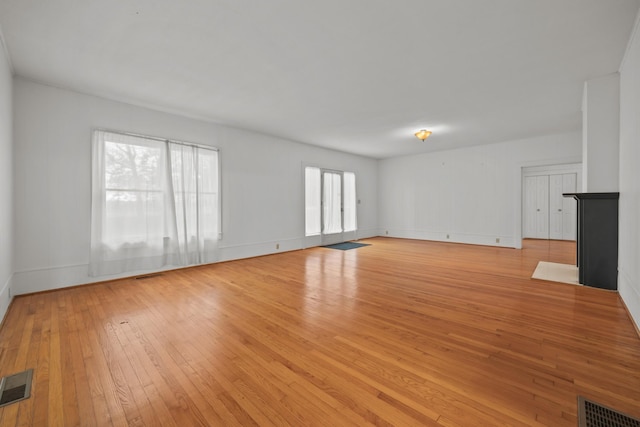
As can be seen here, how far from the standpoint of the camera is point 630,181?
2.86m

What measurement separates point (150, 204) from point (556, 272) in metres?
6.88

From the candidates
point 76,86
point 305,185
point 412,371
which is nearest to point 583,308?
point 412,371

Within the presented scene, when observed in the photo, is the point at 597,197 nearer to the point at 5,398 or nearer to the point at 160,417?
the point at 160,417

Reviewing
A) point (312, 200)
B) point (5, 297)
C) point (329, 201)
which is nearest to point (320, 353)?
point (5, 297)

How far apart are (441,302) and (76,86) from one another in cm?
559

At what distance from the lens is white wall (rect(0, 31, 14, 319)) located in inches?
111

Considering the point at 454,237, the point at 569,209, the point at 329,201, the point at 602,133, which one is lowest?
the point at 454,237

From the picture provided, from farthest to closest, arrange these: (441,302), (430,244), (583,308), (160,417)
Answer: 1. (430,244)
2. (441,302)
3. (583,308)
4. (160,417)

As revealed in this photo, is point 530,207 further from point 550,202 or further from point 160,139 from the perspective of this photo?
point 160,139

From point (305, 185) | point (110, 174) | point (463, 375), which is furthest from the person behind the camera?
point (305, 185)

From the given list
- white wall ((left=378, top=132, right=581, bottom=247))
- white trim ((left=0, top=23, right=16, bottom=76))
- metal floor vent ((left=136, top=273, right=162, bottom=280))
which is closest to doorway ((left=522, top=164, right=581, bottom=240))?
white wall ((left=378, top=132, right=581, bottom=247))

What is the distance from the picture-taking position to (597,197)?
3.60 metres

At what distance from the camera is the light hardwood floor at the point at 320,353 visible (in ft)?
5.05

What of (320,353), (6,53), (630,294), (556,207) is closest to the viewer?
(320,353)
